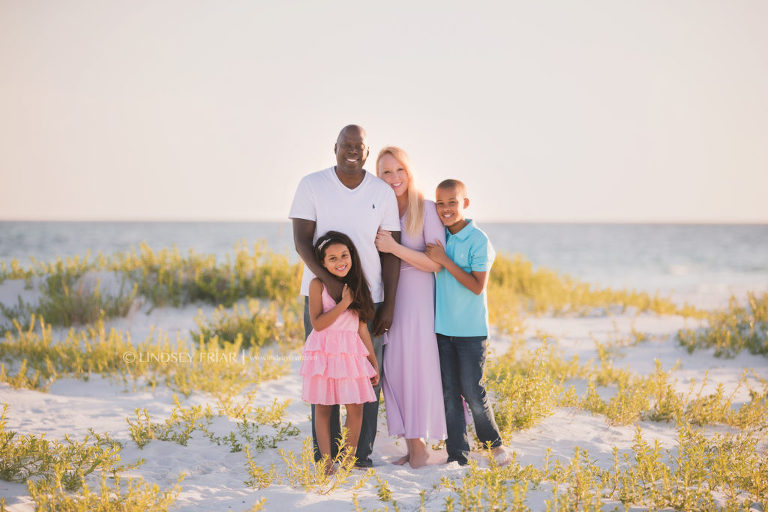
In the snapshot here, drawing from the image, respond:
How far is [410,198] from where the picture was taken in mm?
3820

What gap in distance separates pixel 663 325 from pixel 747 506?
6.65 meters

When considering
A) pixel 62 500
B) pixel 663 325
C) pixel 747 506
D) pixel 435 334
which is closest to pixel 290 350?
pixel 435 334

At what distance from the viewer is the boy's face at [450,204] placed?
3.76 m

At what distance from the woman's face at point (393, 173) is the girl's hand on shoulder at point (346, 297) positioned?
→ 0.84 meters

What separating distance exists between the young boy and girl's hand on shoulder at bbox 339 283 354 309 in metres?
0.64

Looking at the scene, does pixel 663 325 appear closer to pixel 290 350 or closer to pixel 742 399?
pixel 742 399

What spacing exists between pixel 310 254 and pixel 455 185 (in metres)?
1.15

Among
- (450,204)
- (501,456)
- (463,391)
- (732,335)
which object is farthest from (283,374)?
(732,335)

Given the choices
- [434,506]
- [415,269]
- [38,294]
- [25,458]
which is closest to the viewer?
[434,506]

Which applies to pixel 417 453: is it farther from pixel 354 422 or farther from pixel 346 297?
pixel 346 297

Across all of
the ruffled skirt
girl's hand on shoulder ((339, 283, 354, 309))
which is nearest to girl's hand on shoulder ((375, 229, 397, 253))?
girl's hand on shoulder ((339, 283, 354, 309))

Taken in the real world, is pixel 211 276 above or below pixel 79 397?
above

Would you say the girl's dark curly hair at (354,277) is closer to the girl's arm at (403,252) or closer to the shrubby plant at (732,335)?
the girl's arm at (403,252)

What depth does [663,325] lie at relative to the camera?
8969 mm
